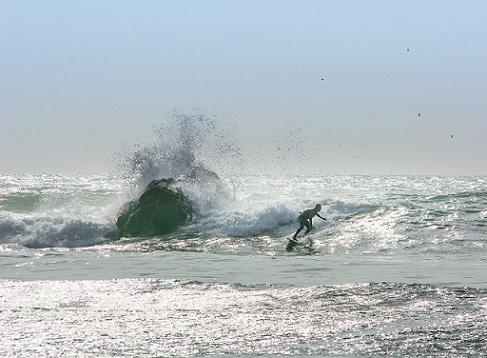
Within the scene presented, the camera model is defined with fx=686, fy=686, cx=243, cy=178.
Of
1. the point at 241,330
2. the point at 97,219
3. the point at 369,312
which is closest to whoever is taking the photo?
the point at 241,330

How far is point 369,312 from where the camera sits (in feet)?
33.6

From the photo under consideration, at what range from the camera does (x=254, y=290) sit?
40.6 ft

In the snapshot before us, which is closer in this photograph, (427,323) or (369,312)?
(427,323)

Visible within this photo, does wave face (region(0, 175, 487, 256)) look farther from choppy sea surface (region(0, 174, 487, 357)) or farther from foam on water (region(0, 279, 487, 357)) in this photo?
foam on water (region(0, 279, 487, 357))

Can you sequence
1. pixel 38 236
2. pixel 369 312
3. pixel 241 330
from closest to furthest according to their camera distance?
pixel 241 330
pixel 369 312
pixel 38 236

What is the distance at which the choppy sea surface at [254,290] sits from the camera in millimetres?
8578

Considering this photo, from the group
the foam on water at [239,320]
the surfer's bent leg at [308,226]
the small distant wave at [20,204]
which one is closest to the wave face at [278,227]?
the surfer's bent leg at [308,226]

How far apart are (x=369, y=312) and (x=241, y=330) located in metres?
2.14

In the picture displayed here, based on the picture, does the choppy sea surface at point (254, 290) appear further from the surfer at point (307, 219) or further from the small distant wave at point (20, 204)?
the small distant wave at point (20, 204)

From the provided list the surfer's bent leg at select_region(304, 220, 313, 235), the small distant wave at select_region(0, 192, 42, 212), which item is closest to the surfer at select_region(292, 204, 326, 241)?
the surfer's bent leg at select_region(304, 220, 313, 235)

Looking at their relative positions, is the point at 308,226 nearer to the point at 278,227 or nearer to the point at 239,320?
the point at 278,227

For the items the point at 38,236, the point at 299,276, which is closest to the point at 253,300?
the point at 299,276

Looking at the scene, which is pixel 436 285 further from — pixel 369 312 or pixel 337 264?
pixel 337 264

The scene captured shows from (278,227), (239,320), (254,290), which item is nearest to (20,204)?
(278,227)
